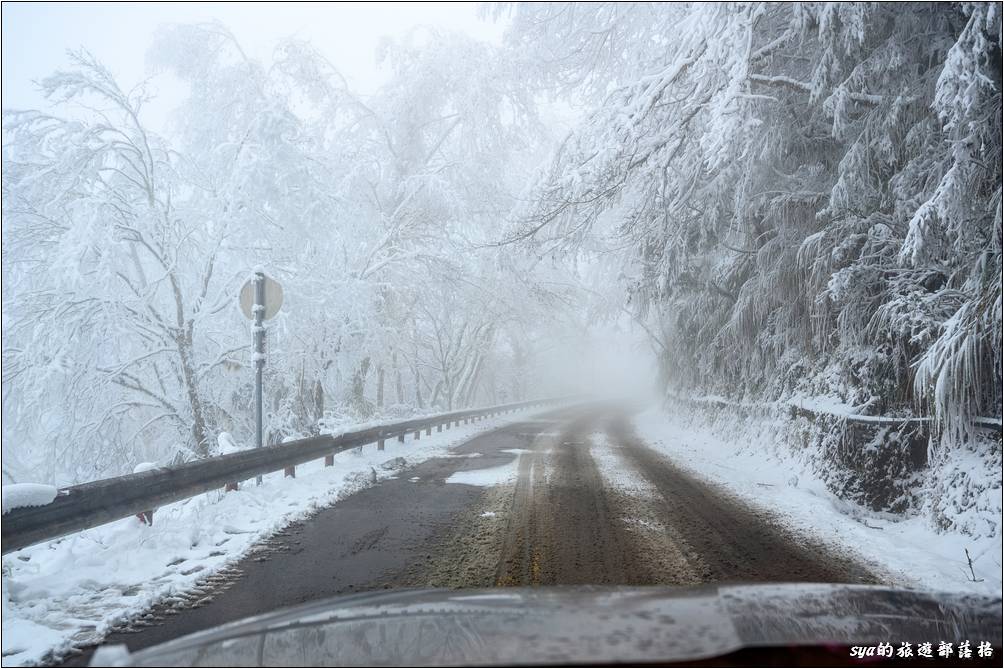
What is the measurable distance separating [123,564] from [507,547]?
322 cm

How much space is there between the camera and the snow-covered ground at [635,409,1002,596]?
4.71 m

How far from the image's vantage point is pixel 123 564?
15.4 feet

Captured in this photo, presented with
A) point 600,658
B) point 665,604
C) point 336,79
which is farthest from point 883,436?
point 336,79

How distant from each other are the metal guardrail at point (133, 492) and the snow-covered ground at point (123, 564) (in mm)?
260

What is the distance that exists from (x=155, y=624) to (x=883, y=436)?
8.34 meters

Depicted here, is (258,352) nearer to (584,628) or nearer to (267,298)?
(267,298)

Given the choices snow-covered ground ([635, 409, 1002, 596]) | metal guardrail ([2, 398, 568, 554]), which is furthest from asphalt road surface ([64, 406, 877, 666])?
metal guardrail ([2, 398, 568, 554])

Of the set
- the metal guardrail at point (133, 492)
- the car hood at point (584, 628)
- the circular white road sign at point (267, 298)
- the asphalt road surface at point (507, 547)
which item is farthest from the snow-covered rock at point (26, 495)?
the circular white road sign at point (267, 298)

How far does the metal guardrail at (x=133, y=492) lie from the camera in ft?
14.0

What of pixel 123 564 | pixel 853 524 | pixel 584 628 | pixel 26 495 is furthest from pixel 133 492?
pixel 853 524

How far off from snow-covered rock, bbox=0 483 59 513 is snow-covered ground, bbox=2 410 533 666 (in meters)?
0.51

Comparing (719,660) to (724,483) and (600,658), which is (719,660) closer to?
(600,658)

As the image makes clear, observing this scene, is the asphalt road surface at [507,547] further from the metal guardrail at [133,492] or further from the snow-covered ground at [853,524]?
the metal guardrail at [133,492]

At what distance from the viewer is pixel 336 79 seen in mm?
18891
